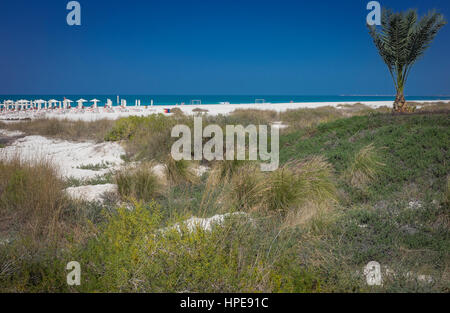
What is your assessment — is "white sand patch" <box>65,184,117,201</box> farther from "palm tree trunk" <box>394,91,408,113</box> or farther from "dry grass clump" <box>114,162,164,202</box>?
"palm tree trunk" <box>394,91,408,113</box>

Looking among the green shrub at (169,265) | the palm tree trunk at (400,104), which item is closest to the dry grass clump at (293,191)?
the green shrub at (169,265)

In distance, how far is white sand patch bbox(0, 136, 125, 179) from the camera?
877cm

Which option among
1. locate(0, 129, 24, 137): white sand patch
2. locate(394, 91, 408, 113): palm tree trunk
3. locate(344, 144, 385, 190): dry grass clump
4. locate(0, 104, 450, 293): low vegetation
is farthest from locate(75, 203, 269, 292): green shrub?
locate(0, 129, 24, 137): white sand patch

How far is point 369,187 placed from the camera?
620 centimetres

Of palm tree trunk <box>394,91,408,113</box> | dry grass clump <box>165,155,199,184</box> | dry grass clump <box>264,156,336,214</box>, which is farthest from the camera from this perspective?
palm tree trunk <box>394,91,408,113</box>

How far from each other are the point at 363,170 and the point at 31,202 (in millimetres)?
6200

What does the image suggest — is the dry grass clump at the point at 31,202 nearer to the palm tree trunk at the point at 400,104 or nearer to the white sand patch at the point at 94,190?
the white sand patch at the point at 94,190

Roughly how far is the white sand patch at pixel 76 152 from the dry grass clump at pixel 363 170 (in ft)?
20.3

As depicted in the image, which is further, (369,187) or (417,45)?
(417,45)

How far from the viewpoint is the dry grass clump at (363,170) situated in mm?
6438

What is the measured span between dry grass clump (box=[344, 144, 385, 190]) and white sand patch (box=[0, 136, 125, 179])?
6.20m
